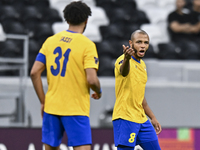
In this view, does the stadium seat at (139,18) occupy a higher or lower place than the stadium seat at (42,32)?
higher

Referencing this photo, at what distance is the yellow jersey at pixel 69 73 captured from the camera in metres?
3.13

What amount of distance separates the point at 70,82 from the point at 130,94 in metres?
0.78

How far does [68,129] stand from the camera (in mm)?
3156

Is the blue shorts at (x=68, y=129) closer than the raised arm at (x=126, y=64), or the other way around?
the blue shorts at (x=68, y=129)

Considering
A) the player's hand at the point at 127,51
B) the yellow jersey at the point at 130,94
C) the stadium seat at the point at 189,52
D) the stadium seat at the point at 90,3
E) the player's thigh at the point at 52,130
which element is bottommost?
the player's thigh at the point at 52,130

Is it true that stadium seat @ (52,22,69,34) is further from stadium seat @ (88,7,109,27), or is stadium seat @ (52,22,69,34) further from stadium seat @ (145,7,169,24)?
stadium seat @ (145,7,169,24)

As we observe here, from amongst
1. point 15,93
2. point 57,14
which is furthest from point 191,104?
point 57,14

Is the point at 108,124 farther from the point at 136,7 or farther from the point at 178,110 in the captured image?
the point at 136,7

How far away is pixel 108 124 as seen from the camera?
6578mm

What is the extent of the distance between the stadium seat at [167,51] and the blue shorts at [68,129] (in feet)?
18.5

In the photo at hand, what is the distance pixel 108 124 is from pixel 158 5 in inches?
198

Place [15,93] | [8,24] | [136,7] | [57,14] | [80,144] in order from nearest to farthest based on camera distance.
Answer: [80,144] < [15,93] < [8,24] < [57,14] < [136,7]

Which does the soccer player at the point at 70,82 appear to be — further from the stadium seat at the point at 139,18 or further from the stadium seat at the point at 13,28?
the stadium seat at the point at 139,18

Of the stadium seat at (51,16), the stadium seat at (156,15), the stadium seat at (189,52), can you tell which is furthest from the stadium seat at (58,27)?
the stadium seat at (189,52)
